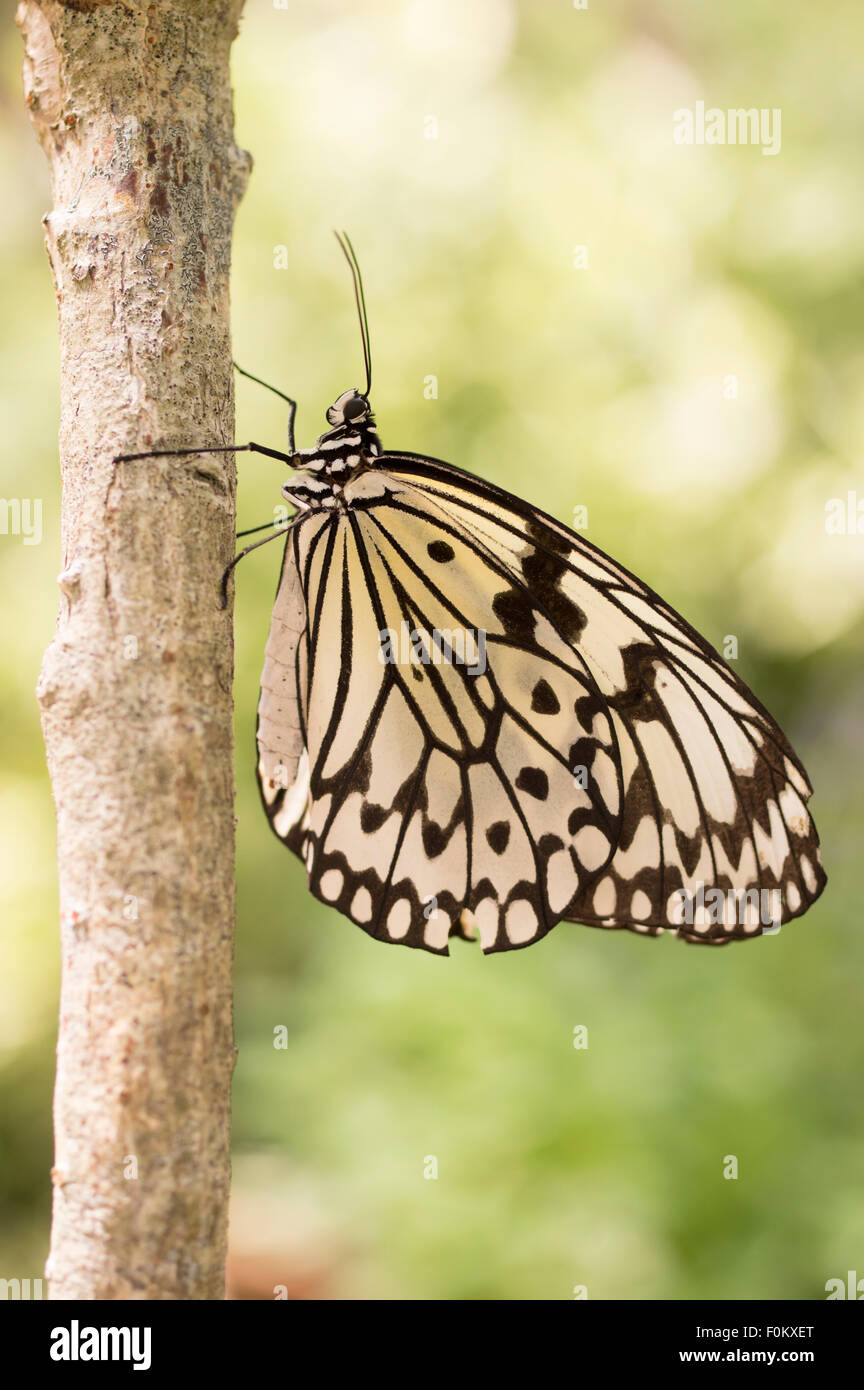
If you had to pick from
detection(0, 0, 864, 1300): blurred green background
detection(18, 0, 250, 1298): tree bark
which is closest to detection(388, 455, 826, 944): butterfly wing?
detection(18, 0, 250, 1298): tree bark

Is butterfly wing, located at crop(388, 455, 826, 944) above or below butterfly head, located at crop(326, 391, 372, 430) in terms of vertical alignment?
below

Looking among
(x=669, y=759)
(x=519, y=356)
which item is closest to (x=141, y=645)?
(x=669, y=759)

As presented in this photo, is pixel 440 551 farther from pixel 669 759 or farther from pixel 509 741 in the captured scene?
pixel 669 759

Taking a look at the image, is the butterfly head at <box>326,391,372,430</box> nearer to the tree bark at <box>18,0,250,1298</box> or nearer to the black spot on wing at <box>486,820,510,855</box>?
the tree bark at <box>18,0,250,1298</box>

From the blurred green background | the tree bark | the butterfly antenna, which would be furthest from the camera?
the blurred green background

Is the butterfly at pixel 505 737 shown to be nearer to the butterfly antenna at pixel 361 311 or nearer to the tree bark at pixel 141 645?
→ the butterfly antenna at pixel 361 311
